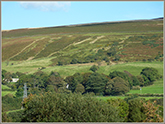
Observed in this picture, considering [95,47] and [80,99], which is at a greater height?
[95,47]

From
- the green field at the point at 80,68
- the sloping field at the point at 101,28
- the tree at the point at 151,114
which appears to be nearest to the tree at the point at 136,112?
the tree at the point at 151,114

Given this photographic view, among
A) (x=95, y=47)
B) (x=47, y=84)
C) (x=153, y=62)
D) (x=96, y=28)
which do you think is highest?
(x=96, y=28)

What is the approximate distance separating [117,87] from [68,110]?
170ft

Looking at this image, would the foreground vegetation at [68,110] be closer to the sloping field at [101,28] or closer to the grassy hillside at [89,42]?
the grassy hillside at [89,42]

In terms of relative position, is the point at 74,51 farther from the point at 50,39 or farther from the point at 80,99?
the point at 80,99

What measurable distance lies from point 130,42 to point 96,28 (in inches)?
1265

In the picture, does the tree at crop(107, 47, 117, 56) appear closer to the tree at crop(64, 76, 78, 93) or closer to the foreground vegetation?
the tree at crop(64, 76, 78, 93)

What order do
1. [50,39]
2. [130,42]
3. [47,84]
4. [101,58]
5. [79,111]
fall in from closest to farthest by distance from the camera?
[79,111], [47,84], [101,58], [130,42], [50,39]

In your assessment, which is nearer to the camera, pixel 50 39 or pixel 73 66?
pixel 73 66

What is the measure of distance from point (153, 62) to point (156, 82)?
19.9 m

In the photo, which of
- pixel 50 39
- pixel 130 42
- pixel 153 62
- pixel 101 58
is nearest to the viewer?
pixel 153 62

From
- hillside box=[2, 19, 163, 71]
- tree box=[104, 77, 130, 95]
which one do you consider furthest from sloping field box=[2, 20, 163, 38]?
tree box=[104, 77, 130, 95]

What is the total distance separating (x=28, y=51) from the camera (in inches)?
5113

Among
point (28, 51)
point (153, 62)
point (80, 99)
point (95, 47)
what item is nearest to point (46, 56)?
point (28, 51)
